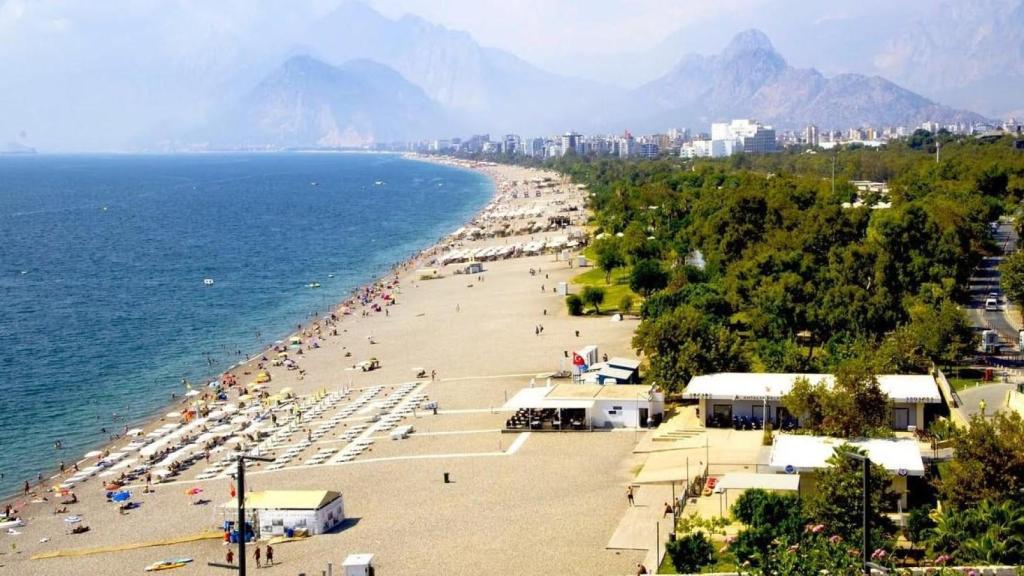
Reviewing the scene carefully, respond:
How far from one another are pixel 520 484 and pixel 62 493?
47.8 ft

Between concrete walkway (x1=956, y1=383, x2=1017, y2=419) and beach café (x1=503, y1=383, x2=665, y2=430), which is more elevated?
concrete walkway (x1=956, y1=383, x2=1017, y2=419)

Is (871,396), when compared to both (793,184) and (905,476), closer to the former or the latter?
(905,476)

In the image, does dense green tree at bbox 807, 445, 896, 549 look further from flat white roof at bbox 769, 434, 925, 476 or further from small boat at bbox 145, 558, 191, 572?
small boat at bbox 145, 558, 191, 572

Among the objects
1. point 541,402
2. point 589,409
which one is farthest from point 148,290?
point 589,409

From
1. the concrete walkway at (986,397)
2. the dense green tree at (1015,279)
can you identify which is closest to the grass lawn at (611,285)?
the dense green tree at (1015,279)

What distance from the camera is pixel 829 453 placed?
24750mm

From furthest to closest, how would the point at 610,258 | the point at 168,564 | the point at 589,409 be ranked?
1. the point at 610,258
2. the point at 589,409
3. the point at 168,564

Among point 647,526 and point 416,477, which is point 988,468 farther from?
point 416,477

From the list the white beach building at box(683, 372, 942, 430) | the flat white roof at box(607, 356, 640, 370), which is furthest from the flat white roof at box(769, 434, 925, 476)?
the flat white roof at box(607, 356, 640, 370)

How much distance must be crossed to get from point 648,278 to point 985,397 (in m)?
24.3

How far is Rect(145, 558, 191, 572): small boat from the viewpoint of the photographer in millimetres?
24406

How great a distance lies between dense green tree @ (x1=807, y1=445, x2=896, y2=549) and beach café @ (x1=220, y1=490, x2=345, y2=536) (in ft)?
38.6

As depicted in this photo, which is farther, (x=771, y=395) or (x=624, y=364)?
(x=624, y=364)

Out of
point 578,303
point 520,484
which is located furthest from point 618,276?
point 520,484
